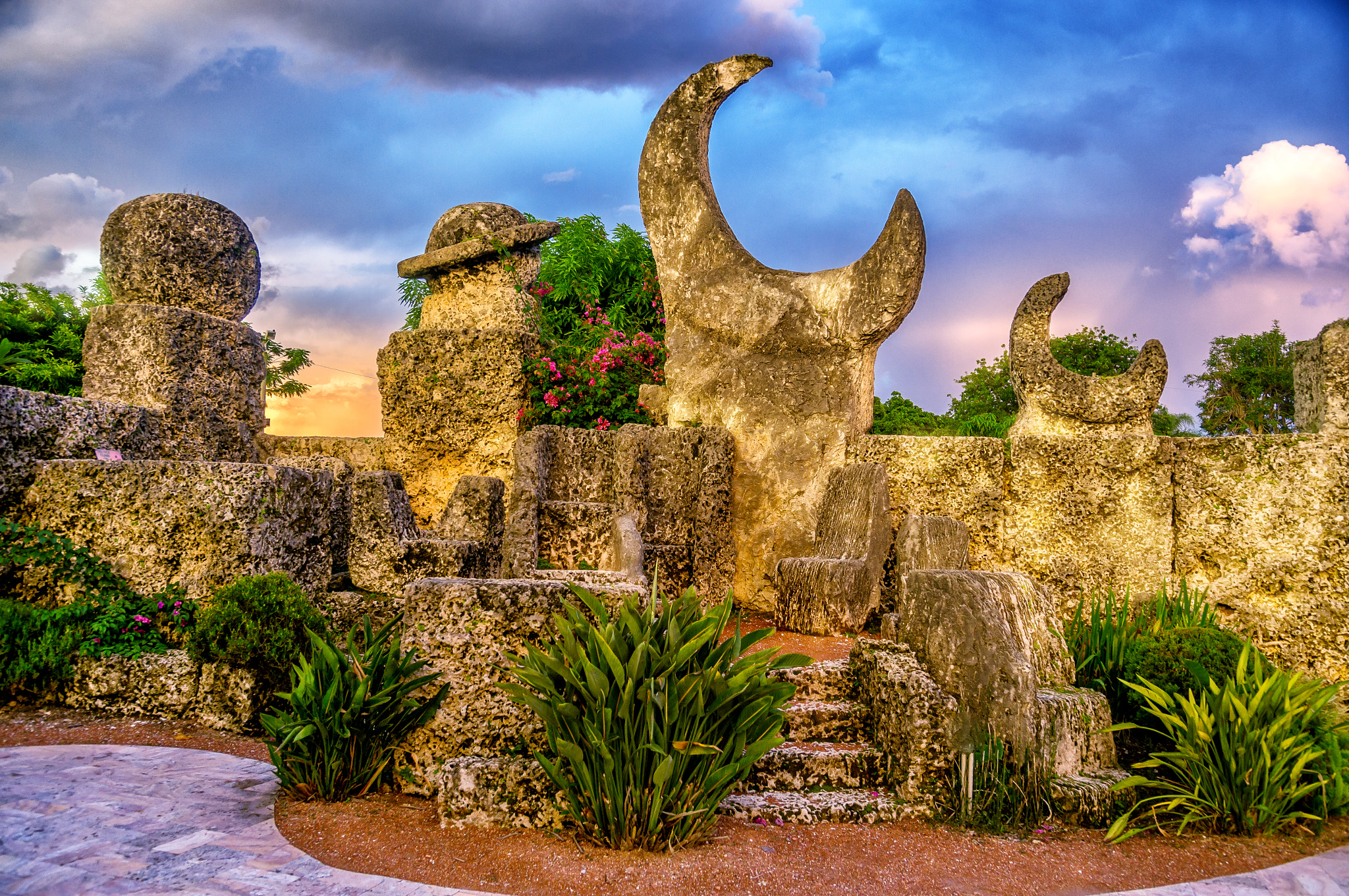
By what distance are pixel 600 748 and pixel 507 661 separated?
32.9 inches

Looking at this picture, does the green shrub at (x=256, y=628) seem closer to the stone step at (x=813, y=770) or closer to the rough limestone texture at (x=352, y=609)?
the rough limestone texture at (x=352, y=609)

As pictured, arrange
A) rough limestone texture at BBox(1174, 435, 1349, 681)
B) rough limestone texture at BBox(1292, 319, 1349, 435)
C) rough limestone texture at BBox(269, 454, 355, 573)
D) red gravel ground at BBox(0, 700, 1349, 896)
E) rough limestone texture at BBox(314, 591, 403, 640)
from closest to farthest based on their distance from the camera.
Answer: red gravel ground at BBox(0, 700, 1349, 896) → rough limestone texture at BBox(314, 591, 403, 640) → rough limestone texture at BBox(1174, 435, 1349, 681) → rough limestone texture at BBox(1292, 319, 1349, 435) → rough limestone texture at BBox(269, 454, 355, 573)

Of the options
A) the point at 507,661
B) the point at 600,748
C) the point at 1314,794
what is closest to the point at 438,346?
the point at 507,661

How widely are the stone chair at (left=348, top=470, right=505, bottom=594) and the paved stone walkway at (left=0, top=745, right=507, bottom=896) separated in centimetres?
214

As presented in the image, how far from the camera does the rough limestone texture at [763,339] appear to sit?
689cm

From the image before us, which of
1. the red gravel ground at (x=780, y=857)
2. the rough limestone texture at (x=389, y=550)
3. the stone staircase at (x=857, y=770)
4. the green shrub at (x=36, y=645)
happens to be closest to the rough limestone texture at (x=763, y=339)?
the rough limestone texture at (x=389, y=550)

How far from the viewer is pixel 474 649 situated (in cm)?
367

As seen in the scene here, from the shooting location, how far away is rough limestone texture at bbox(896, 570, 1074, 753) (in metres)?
3.81

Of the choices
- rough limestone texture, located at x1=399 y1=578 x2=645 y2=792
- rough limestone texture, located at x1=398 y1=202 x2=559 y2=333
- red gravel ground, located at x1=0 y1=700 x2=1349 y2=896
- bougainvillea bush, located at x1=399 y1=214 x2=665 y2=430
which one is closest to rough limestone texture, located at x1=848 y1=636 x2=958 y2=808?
red gravel ground, located at x1=0 y1=700 x2=1349 y2=896

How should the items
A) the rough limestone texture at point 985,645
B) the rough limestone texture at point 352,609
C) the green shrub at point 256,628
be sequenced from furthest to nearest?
the rough limestone texture at point 352,609
the green shrub at point 256,628
the rough limestone texture at point 985,645

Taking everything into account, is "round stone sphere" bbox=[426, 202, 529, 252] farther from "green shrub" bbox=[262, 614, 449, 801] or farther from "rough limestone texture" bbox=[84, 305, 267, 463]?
"green shrub" bbox=[262, 614, 449, 801]

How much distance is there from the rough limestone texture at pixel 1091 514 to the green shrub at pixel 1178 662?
1.66 m

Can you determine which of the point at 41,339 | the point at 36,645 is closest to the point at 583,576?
the point at 36,645

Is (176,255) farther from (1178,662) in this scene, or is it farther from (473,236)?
(1178,662)
